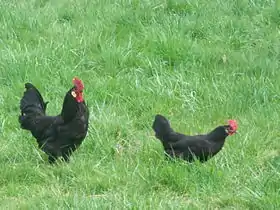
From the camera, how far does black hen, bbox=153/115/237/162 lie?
15.8 ft

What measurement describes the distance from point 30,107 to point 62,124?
35 centimetres

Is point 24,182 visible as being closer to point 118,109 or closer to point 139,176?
point 139,176

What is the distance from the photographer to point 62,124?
5082 millimetres

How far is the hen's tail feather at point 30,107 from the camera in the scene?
521 centimetres

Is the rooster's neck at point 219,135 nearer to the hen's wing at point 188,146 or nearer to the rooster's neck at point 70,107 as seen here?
the hen's wing at point 188,146

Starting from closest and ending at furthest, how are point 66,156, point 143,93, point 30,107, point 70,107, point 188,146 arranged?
point 188,146 → point 70,107 → point 66,156 → point 30,107 → point 143,93

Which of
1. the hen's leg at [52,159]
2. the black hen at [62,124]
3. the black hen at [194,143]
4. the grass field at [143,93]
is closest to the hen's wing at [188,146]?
the black hen at [194,143]

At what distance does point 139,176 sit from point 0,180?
1006 mm

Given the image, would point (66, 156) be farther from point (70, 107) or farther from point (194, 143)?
point (194, 143)

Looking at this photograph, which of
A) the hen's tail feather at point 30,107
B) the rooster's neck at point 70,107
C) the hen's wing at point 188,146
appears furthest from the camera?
the hen's tail feather at point 30,107

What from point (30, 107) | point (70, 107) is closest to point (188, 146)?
point (70, 107)

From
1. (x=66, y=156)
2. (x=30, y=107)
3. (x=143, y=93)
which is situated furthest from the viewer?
(x=143, y=93)

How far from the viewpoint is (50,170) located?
5016 millimetres

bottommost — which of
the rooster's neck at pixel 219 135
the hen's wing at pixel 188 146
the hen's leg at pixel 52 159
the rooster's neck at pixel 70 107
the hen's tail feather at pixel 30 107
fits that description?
the hen's leg at pixel 52 159
